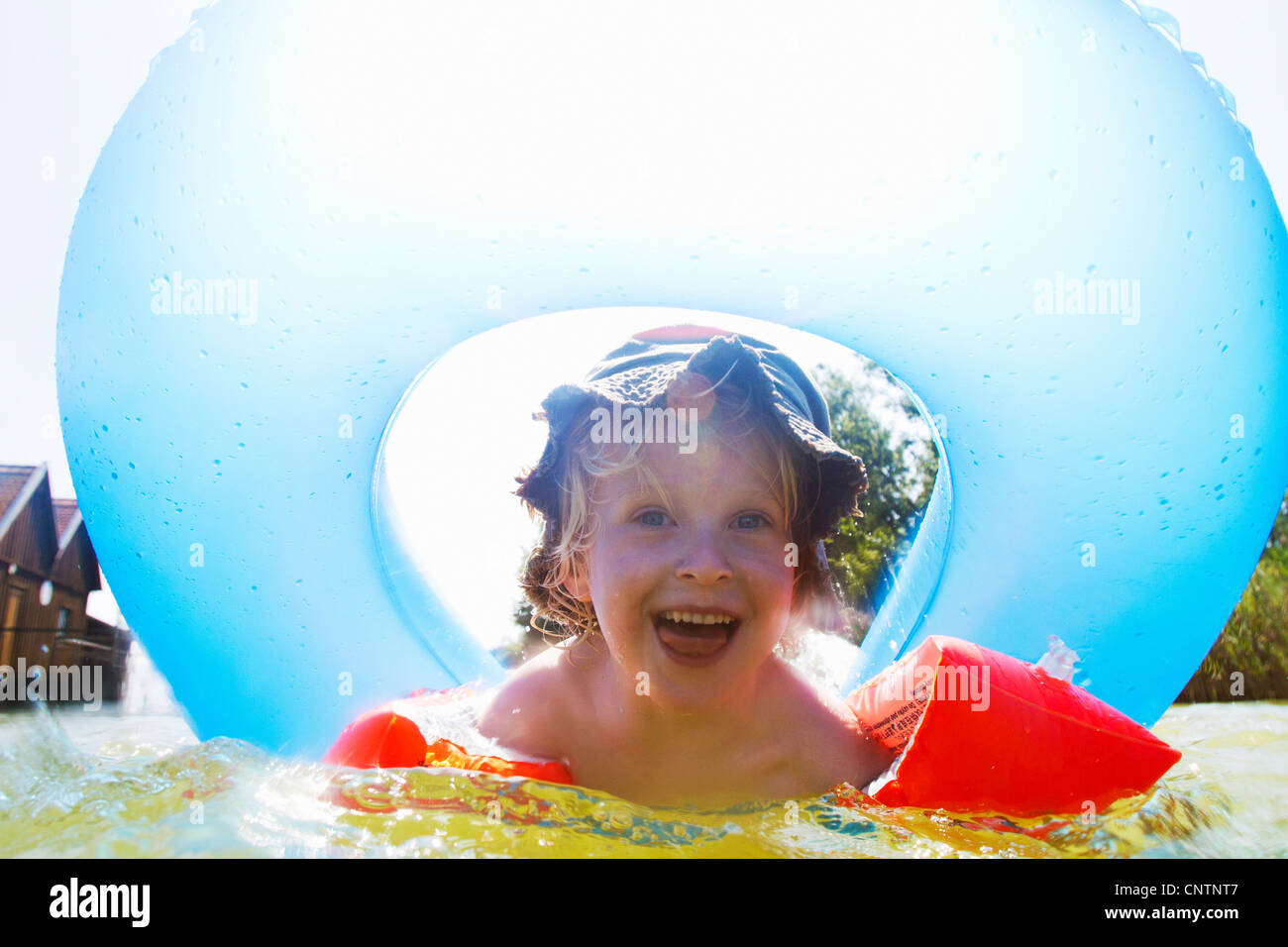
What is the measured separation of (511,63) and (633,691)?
1293 millimetres

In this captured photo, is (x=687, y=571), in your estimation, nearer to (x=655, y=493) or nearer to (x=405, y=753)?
(x=655, y=493)

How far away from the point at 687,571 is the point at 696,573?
19mm

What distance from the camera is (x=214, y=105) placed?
63.3 inches

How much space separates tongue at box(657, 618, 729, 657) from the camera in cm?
165

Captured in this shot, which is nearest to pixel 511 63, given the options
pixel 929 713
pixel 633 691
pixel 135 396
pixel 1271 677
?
pixel 135 396

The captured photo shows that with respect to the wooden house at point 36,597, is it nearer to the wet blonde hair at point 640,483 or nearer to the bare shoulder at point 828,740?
the wet blonde hair at point 640,483

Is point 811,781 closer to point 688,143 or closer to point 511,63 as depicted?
point 688,143

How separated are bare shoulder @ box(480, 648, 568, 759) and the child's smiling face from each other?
1.06ft

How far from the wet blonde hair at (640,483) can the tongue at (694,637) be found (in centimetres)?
27

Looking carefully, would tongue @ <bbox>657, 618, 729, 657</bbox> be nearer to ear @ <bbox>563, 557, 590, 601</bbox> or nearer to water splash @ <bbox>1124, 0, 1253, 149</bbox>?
ear @ <bbox>563, 557, 590, 601</bbox>

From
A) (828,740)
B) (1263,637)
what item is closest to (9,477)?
(828,740)

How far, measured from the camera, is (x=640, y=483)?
1.73 meters

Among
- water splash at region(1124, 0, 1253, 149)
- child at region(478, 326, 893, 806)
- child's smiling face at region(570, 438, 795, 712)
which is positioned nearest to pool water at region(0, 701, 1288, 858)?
child at region(478, 326, 893, 806)
